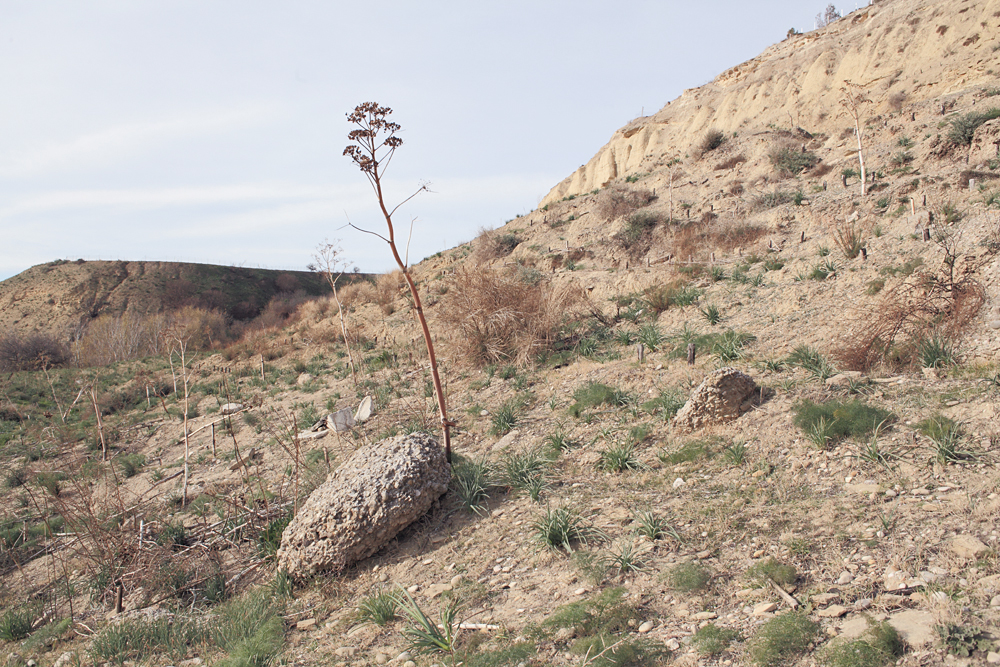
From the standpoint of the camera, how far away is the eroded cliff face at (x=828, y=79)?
21234 mm

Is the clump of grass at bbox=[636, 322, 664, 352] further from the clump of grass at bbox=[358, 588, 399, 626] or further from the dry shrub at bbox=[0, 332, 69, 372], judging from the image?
the dry shrub at bbox=[0, 332, 69, 372]

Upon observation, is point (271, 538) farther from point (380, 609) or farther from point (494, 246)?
point (494, 246)

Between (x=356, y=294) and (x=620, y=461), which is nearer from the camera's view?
(x=620, y=461)

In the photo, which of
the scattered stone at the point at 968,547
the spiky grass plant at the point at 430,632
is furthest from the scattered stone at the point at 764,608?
the spiky grass plant at the point at 430,632

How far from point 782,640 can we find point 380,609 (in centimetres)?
238

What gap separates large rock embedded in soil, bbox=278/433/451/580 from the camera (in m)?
4.24

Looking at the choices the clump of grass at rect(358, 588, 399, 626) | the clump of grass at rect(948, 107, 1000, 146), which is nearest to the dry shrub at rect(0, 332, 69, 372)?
the clump of grass at rect(358, 588, 399, 626)

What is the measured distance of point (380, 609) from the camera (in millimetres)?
3457

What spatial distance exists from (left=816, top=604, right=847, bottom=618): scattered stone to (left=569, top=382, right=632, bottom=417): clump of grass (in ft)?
12.5

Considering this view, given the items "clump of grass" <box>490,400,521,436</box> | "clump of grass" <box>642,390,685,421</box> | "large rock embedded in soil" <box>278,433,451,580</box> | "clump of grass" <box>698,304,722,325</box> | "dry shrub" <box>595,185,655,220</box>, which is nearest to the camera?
"large rock embedded in soil" <box>278,433,451,580</box>

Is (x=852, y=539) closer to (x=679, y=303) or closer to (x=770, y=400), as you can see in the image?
(x=770, y=400)

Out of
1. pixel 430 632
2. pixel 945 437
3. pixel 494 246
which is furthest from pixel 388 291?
pixel 945 437

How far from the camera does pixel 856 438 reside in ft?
14.3

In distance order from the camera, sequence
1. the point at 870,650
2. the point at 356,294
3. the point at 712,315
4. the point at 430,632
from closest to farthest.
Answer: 1. the point at 870,650
2. the point at 430,632
3. the point at 712,315
4. the point at 356,294
